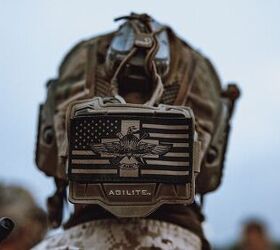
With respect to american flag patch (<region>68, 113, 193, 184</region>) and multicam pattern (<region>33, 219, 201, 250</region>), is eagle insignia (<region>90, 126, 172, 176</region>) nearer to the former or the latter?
american flag patch (<region>68, 113, 193, 184</region>)

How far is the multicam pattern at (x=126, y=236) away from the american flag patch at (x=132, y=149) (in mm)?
174

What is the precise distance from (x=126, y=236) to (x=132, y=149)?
20cm

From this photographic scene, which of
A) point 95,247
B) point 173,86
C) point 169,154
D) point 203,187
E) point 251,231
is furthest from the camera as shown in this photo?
point 251,231

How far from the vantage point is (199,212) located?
61.0 inches

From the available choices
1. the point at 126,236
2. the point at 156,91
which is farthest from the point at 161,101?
the point at 126,236

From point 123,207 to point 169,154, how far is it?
90 mm

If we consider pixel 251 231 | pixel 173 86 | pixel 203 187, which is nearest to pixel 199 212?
pixel 203 187

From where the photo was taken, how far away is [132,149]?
1198 mm

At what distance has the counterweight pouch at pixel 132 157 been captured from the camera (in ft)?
3.93

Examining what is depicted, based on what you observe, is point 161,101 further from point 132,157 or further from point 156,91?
point 132,157

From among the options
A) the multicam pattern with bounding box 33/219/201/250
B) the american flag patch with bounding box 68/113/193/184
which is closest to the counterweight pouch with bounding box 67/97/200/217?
the american flag patch with bounding box 68/113/193/184

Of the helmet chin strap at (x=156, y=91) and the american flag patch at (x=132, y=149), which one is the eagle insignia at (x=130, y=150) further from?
the helmet chin strap at (x=156, y=91)

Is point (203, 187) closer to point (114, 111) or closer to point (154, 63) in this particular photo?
point (154, 63)

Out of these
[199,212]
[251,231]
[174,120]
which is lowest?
[251,231]
